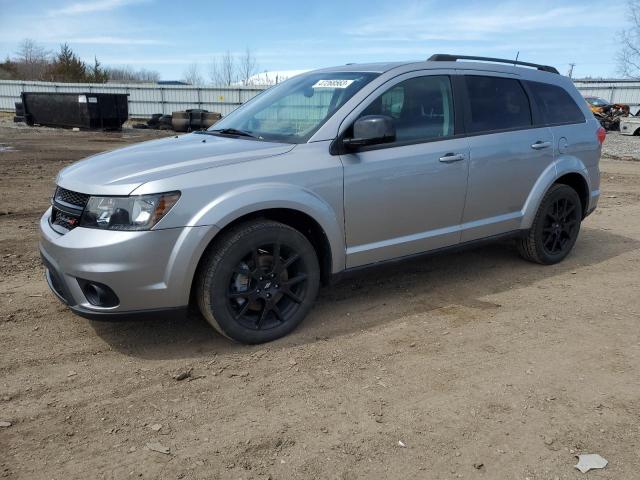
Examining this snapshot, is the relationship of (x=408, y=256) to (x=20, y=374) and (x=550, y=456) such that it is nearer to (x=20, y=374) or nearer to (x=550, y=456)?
(x=550, y=456)

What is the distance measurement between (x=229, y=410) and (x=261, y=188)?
4.40 ft

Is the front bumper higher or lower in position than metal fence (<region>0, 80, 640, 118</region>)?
lower

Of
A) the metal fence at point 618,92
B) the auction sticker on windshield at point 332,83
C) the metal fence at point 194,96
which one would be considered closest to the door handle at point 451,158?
the auction sticker on windshield at point 332,83

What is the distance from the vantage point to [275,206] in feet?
11.5

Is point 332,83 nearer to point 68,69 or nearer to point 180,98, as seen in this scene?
point 180,98

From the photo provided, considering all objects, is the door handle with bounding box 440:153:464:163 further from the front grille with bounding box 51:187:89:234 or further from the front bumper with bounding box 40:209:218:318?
the front grille with bounding box 51:187:89:234

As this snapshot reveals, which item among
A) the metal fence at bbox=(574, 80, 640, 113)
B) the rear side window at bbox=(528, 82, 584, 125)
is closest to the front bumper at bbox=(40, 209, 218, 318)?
the rear side window at bbox=(528, 82, 584, 125)

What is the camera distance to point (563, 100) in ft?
17.8

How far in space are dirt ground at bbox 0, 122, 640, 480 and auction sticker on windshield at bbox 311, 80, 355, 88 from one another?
1.69 m

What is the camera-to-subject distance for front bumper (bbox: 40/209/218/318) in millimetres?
3143

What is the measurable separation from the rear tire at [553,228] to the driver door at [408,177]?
3.68 feet

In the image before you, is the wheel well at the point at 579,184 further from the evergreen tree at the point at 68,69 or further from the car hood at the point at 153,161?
the evergreen tree at the point at 68,69

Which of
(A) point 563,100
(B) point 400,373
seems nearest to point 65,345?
(B) point 400,373

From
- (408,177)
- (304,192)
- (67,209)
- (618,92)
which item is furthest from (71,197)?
(618,92)
